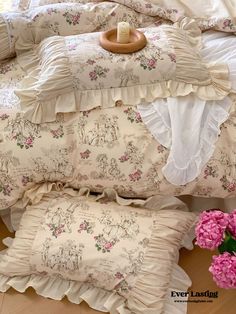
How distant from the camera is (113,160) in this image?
4.41 ft

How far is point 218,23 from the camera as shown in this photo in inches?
63.3

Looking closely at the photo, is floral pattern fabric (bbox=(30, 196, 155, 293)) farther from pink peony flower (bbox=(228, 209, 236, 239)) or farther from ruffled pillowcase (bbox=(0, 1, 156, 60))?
ruffled pillowcase (bbox=(0, 1, 156, 60))

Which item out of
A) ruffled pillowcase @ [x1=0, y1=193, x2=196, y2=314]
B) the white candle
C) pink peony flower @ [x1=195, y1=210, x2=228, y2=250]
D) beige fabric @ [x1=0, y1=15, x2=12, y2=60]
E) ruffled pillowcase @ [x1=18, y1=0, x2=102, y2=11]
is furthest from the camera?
ruffled pillowcase @ [x1=18, y1=0, x2=102, y2=11]

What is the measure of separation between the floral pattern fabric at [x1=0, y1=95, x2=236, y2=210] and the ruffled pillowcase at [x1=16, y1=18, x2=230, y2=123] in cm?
4

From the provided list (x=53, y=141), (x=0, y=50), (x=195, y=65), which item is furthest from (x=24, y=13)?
(x=195, y=65)

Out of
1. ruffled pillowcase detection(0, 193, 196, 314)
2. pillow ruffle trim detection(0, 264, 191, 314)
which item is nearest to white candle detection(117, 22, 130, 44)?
ruffled pillowcase detection(0, 193, 196, 314)

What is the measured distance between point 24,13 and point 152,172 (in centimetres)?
79

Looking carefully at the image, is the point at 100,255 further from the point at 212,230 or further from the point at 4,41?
the point at 4,41

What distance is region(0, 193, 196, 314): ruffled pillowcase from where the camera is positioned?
1276mm

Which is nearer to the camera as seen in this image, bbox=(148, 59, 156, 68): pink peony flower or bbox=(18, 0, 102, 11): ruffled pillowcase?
bbox=(148, 59, 156, 68): pink peony flower

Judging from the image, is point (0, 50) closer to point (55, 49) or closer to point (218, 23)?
point (55, 49)

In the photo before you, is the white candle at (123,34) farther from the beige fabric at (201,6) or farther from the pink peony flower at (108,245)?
the pink peony flower at (108,245)

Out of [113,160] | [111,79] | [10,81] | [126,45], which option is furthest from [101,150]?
[10,81]

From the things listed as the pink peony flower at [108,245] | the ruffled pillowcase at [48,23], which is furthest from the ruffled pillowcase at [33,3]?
the pink peony flower at [108,245]
